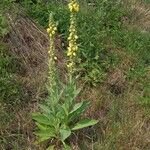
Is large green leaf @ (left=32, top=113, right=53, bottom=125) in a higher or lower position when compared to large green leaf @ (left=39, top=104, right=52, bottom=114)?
lower

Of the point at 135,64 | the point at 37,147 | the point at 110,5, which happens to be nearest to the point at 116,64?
the point at 135,64

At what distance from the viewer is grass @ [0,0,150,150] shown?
17.8 feet

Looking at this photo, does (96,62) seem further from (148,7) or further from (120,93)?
(148,7)

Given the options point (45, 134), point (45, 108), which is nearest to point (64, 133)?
point (45, 134)

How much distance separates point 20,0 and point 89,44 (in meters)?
1.37

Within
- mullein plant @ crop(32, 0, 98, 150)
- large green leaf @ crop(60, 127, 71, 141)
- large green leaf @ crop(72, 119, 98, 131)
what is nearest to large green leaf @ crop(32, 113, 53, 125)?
mullein plant @ crop(32, 0, 98, 150)

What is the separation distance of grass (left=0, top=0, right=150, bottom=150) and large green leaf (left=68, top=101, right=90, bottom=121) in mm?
278

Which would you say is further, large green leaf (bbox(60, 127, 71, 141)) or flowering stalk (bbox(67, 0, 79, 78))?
large green leaf (bbox(60, 127, 71, 141))

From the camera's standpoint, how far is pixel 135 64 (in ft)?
22.9

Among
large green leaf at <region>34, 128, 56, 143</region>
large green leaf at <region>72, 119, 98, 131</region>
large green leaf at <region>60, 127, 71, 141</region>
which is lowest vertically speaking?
large green leaf at <region>34, 128, 56, 143</region>

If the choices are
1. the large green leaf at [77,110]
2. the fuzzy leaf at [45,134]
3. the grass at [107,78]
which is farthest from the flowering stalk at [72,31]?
the grass at [107,78]

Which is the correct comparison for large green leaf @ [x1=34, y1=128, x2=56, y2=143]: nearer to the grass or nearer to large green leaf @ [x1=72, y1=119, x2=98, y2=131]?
the grass

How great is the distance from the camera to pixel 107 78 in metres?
6.59

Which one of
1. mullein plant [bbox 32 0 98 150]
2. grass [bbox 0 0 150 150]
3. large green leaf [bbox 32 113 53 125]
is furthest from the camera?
grass [bbox 0 0 150 150]
